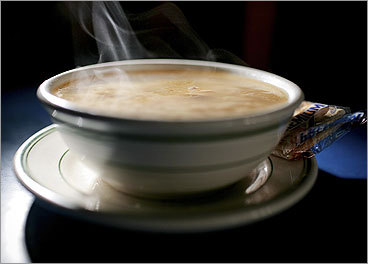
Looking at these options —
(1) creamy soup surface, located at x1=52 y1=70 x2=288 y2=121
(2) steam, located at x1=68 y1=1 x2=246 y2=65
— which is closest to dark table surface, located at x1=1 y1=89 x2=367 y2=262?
(1) creamy soup surface, located at x1=52 y1=70 x2=288 y2=121

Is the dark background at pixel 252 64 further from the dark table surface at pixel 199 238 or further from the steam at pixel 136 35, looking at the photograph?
the steam at pixel 136 35

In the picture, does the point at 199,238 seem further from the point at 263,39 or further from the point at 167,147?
the point at 263,39

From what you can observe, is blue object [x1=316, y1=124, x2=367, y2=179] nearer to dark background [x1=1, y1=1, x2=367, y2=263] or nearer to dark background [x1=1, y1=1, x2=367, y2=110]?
dark background [x1=1, y1=1, x2=367, y2=263]

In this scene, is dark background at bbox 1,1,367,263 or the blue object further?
the blue object

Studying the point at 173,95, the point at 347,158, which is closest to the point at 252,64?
the point at 347,158

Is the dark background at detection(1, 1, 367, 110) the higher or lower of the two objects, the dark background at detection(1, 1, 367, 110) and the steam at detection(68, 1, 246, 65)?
the lower

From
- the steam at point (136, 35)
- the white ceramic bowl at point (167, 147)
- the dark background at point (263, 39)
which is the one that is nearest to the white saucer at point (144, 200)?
the white ceramic bowl at point (167, 147)

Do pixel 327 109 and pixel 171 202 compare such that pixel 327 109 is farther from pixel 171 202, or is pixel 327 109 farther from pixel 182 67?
pixel 171 202
